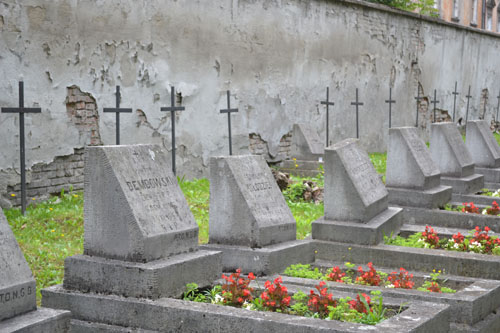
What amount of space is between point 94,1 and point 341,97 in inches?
304

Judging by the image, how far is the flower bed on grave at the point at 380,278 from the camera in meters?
5.61

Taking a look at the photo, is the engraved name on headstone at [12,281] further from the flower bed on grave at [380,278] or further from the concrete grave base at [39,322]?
the flower bed on grave at [380,278]

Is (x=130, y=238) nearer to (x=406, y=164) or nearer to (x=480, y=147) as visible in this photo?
(x=406, y=164)

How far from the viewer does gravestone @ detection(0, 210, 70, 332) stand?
12.6ft

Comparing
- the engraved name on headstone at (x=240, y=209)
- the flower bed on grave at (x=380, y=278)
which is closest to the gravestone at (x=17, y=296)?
the engraved name on headstone at (x=240, y=209)

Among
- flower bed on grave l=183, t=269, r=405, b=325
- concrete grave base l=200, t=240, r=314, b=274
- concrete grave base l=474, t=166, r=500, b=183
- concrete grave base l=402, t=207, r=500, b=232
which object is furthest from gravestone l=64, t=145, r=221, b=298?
concrete grave base l=474, t=166, r=500, b=183

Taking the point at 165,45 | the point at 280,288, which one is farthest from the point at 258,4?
the point at 280,288

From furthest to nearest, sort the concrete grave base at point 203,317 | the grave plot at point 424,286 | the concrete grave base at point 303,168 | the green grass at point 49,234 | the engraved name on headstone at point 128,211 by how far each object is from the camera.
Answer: the concrete grave base at point 303,168, the green grass at point 49,234, the grave plot at point 424,286, the engraved name on headstone at point 128,211, the concrete grave base at point 203,317

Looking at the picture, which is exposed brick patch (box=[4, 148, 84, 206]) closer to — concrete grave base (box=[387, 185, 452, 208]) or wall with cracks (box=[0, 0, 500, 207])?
wall with cracks (box=[0, 0, 500, 207])

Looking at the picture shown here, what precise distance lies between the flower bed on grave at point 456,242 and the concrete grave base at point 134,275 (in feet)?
9.04

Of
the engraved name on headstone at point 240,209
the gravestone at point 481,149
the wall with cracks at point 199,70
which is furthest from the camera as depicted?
the gravestone at point 481,149

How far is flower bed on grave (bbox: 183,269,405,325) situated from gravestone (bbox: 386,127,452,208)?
3661 millimetres

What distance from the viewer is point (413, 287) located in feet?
19.2

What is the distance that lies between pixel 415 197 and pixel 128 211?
463cm
